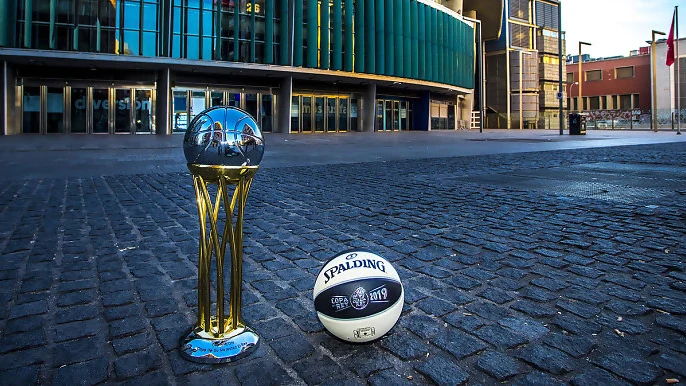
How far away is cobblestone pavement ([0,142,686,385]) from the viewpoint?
85.9 inches

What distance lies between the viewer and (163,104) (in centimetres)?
3067

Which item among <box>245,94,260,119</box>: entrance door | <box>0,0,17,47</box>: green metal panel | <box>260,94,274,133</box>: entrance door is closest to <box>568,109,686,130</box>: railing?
<box>260,94,274,133</box>: entrance door

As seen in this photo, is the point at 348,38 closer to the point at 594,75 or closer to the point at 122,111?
the point at 122,111

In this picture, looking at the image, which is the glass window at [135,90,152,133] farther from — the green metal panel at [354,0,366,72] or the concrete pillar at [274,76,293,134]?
the green metal panel at [354,0,366,72]

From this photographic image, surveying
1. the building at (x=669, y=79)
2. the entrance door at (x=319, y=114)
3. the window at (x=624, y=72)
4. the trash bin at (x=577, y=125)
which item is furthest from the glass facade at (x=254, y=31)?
the window at (x=624, y=72)

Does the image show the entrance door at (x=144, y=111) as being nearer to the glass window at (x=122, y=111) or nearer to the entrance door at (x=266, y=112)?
the glass window at (x=122, y=111)

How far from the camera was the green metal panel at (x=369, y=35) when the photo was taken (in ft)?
120

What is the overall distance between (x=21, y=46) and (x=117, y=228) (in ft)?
89.5

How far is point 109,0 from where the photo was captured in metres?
27.9

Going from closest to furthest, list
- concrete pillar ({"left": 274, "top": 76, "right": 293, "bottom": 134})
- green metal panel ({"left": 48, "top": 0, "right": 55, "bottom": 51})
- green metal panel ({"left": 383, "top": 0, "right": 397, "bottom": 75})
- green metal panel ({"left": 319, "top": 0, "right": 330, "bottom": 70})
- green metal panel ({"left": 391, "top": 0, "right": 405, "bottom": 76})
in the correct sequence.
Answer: green metal panel ({"left": 48, "top": 0, "right": 55, "bottom": 51}) < green metal panel ({"left": 319, "top": 0, "right": 330, "bottom": 70}) < concrete pillar ({"left": 274, "top": 76, "right": 293, "bottom": 134}) < green metal panel ({"left": 383, "top": 0, "right": 397, "bottom": 75}) < green metal panel ({"left": 391, "top": 0, "right": 405, "bottom": 76})

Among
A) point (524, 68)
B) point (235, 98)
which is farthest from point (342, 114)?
point (524, 68)

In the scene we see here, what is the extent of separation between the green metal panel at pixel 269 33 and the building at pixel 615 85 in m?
46.3

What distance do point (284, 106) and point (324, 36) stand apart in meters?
5.71

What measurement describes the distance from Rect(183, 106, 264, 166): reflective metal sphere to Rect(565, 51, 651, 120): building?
68.8 meters
